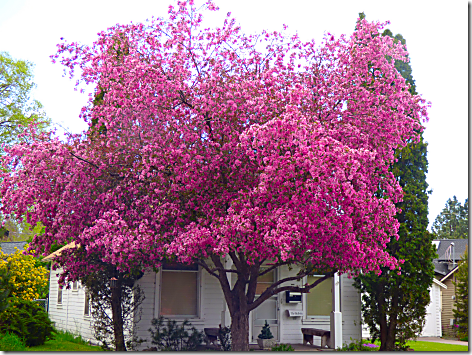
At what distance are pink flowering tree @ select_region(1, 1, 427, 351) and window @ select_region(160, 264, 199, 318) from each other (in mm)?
2851

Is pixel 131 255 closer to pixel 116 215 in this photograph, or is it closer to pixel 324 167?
pixel 116 215

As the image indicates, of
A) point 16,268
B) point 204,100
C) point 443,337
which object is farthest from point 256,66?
point 443,337

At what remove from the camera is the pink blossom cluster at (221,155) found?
7949 mm

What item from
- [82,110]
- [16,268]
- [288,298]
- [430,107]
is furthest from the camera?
[16,268]

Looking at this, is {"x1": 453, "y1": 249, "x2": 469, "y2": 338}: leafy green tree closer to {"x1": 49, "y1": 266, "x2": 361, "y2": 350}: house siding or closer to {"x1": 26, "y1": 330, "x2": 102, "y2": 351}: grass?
{"x1": 49, "y1": 266, "x2": 361, "y2": 350}: house siding

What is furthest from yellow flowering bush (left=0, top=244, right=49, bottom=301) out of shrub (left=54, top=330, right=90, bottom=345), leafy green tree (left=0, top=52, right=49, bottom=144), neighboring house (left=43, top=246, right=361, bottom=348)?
leafy green tree (left=0, top=52, right=49, bottom=144)

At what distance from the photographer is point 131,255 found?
8523mm

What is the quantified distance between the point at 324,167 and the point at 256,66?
347 centimetres

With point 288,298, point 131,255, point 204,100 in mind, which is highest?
point 204,100

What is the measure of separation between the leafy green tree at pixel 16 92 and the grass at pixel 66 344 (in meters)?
11.3

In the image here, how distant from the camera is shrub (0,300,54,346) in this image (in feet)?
44.4

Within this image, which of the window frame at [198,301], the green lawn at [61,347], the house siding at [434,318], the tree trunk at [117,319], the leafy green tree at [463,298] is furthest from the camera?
the house siding at [434,318]

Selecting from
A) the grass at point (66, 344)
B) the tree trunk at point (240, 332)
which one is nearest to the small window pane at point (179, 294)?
the grass at point (66, 344)

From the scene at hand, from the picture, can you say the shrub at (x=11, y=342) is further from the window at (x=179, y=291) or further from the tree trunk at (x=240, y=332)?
the tree trunk at (x=240, y=332)
